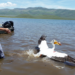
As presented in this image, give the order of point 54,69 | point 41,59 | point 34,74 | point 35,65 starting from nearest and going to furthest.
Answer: point 34,74
point 54,69
point 35,65
point 41,59

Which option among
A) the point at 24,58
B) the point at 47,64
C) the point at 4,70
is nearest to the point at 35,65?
the point at 47,64

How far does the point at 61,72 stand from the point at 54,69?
351 mm

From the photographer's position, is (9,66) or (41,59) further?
(41,59)

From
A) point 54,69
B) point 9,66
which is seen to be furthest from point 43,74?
point 9,66

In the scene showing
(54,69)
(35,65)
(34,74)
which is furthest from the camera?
(35,65)

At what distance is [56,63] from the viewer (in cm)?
561

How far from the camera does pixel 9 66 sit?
5160mm

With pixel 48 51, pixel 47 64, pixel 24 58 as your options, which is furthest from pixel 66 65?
pixel 24 58

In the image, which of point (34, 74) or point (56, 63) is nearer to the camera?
point (34, 74)

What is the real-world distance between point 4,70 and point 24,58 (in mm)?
1604

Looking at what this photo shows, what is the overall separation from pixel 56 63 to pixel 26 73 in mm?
1718

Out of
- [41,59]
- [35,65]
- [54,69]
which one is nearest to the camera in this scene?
[54,69]

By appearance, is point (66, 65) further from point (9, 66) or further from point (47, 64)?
point (9, 66)

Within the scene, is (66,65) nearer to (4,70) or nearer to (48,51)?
(48,51)
